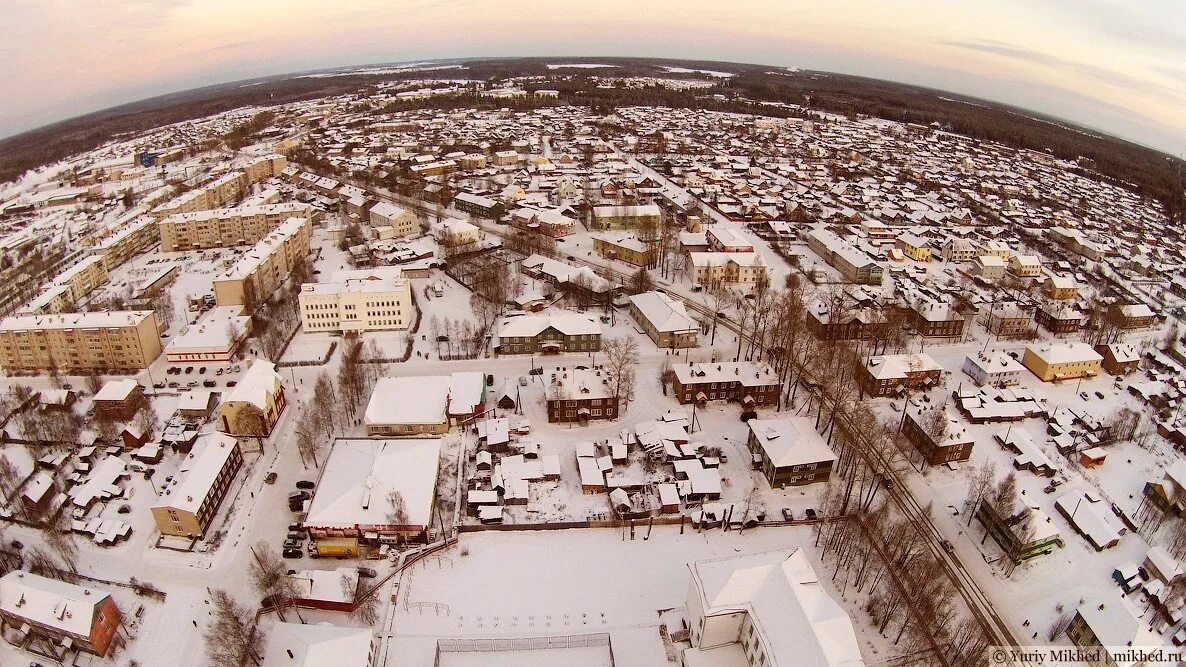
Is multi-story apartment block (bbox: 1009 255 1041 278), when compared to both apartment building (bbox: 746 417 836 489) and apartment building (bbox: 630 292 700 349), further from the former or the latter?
apartment building (bbox: 746 417 836 489)

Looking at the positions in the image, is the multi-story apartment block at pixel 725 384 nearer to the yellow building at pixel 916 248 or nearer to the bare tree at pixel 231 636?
the bare tree at pixel 231 636

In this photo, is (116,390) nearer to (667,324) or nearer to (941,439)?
(667,324)

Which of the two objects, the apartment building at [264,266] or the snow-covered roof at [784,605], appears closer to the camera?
the snow-covered roof at [784,605]

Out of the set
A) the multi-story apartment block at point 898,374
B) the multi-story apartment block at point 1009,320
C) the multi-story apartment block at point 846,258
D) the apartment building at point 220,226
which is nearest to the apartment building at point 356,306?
the apartment building at point 220,226

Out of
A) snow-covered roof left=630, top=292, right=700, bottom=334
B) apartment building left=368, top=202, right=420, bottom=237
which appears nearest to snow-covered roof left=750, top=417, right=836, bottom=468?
snow-covered roof left=630, top=292, right=700, bottom=334

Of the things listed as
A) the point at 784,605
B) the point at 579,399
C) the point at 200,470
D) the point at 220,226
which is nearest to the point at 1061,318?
the point at 579,399
